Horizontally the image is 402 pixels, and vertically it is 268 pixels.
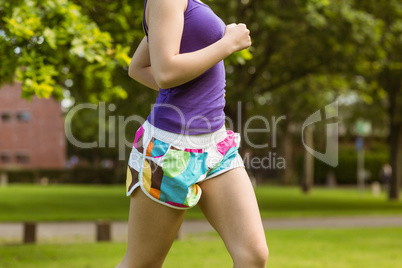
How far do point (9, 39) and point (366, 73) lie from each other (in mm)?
15933

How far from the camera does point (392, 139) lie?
85.3 ft

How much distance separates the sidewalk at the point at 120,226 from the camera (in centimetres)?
1138

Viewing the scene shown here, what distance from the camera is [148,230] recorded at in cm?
250

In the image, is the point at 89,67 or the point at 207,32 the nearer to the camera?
the point at 207,32

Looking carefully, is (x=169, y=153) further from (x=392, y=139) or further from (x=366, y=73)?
(x=392, y=139)

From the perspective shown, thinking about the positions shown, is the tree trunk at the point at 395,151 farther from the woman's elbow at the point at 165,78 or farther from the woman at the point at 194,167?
the woman's elbow at the point at 165,78

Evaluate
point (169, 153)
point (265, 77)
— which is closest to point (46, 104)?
point (265, 77)

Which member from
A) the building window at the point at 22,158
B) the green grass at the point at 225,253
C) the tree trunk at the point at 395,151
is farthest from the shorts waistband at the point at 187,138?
the building window at the point at 22,158

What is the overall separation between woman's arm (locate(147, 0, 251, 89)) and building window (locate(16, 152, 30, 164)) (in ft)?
179

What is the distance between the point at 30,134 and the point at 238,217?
54.5 meters

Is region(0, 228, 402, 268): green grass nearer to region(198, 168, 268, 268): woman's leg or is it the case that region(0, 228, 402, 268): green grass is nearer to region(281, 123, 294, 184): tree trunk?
region(198, 168, 268, 268): woman's leg

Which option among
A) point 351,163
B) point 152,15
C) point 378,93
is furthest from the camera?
point 351,163

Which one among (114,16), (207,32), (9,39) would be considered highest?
(114,16)

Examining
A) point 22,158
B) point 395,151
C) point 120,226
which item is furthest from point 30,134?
point 120,226
